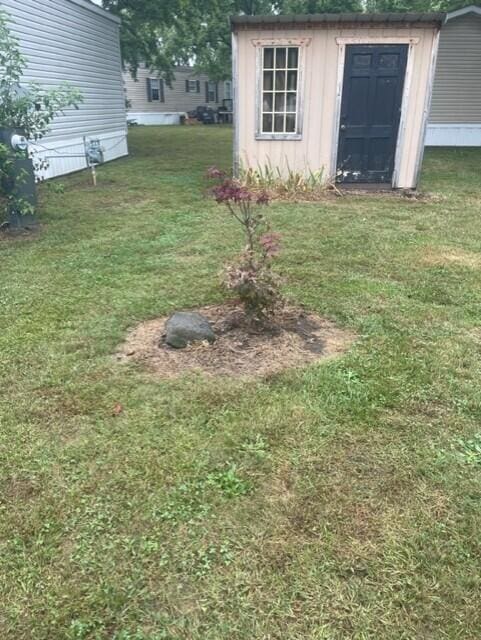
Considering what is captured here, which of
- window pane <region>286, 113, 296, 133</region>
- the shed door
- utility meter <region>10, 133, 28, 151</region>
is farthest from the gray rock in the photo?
the shed door

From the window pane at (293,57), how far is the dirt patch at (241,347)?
17.7 feet

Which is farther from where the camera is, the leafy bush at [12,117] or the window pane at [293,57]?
the window pane at [293,57]

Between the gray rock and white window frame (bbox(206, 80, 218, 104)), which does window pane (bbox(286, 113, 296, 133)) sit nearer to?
the gray rock

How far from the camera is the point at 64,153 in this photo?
9.88m

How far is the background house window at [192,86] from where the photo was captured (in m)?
29.7

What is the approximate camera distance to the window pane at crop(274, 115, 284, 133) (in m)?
7.72

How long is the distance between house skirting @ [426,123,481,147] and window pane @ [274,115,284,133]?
751 centimetres

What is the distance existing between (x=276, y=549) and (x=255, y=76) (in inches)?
285

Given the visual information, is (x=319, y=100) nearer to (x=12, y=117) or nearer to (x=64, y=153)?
(x=12, y=117)

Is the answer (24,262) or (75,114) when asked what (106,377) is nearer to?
(24,262)

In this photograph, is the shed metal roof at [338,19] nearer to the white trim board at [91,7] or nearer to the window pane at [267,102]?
the window pane at [267,102]

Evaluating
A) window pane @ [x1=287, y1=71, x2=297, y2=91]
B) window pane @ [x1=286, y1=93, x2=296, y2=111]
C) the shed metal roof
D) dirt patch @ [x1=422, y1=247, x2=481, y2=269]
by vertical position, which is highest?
the shed metal roof

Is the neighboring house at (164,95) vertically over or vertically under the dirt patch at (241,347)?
over

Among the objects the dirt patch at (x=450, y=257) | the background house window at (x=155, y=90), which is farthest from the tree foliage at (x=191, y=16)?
the dirt patch at (x=450, y=257)
